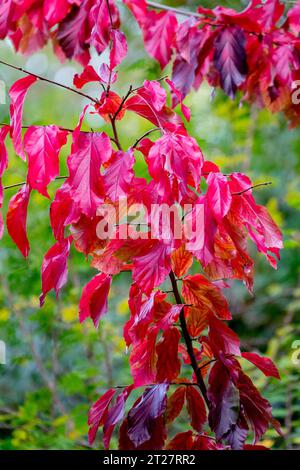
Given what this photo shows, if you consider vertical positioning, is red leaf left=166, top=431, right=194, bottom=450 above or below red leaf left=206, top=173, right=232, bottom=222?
below

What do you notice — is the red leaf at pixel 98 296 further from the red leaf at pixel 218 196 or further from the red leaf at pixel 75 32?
the red leaf at pixel 75 32

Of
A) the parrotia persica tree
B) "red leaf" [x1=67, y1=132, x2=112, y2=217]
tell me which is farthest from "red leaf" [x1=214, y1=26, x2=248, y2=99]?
"red leaf" [x1=67, y1=132, x2=112, y2=217]

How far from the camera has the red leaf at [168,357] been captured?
917mm

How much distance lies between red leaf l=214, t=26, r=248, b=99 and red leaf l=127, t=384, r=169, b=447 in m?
0.66

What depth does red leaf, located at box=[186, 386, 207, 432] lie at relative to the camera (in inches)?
38.7

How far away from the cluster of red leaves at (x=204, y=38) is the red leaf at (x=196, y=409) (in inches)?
25.6

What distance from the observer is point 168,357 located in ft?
3.04

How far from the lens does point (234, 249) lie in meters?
0.90

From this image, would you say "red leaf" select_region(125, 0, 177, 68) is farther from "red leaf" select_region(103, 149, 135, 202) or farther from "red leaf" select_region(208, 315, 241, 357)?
"red leaf" select_region(208, 315, 241, 357)

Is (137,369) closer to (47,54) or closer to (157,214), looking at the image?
(157,214)

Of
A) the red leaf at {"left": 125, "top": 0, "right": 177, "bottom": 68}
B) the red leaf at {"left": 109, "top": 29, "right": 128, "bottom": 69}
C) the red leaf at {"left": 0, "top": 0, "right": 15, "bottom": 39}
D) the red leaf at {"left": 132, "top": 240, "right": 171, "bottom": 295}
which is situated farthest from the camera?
the red leaf at {"left": 125, "top": 0, "right": 177, "bottom": 68}

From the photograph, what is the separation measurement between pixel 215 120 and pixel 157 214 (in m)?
2.31

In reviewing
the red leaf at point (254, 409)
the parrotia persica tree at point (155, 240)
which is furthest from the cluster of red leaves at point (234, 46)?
the red leaf at point (254, 409)

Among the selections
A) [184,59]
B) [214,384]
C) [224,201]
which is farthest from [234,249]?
[184,59]
